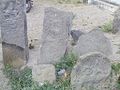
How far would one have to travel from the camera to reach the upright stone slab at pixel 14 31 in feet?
19.6

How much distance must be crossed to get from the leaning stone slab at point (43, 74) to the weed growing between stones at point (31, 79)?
2.8 inches

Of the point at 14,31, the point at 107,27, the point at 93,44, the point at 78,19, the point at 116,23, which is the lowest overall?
the point at 78,19

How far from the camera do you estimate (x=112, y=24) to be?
8445 millimetres

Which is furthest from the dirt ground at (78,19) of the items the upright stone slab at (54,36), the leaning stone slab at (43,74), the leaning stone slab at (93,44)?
the leaning stone slab at (43,74)

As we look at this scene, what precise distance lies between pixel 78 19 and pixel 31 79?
4.18 metres

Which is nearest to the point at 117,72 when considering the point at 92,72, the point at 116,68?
the point at 116,68

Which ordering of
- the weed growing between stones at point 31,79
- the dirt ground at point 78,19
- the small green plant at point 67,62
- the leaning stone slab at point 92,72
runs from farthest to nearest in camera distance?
the dirt ground at point 78,19
the small green plant at point 67,62
the weed growing between stones at point 31,79
the leaning stone slab at point 92,72

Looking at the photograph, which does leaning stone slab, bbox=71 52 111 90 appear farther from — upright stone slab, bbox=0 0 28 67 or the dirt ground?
the dirt ground

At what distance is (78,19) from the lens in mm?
9570

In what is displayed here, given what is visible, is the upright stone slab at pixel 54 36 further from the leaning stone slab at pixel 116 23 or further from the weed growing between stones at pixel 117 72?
the leaning stone slab at pixel 116 23

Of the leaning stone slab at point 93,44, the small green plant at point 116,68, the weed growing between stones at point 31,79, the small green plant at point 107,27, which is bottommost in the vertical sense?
the small green plant at point 107,27

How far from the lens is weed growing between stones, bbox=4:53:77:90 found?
17.6 ft

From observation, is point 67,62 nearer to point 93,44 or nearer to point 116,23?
point 93,44

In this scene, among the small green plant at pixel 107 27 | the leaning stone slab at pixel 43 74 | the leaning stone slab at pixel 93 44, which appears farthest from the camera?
the small green plant at pixel 107 27
